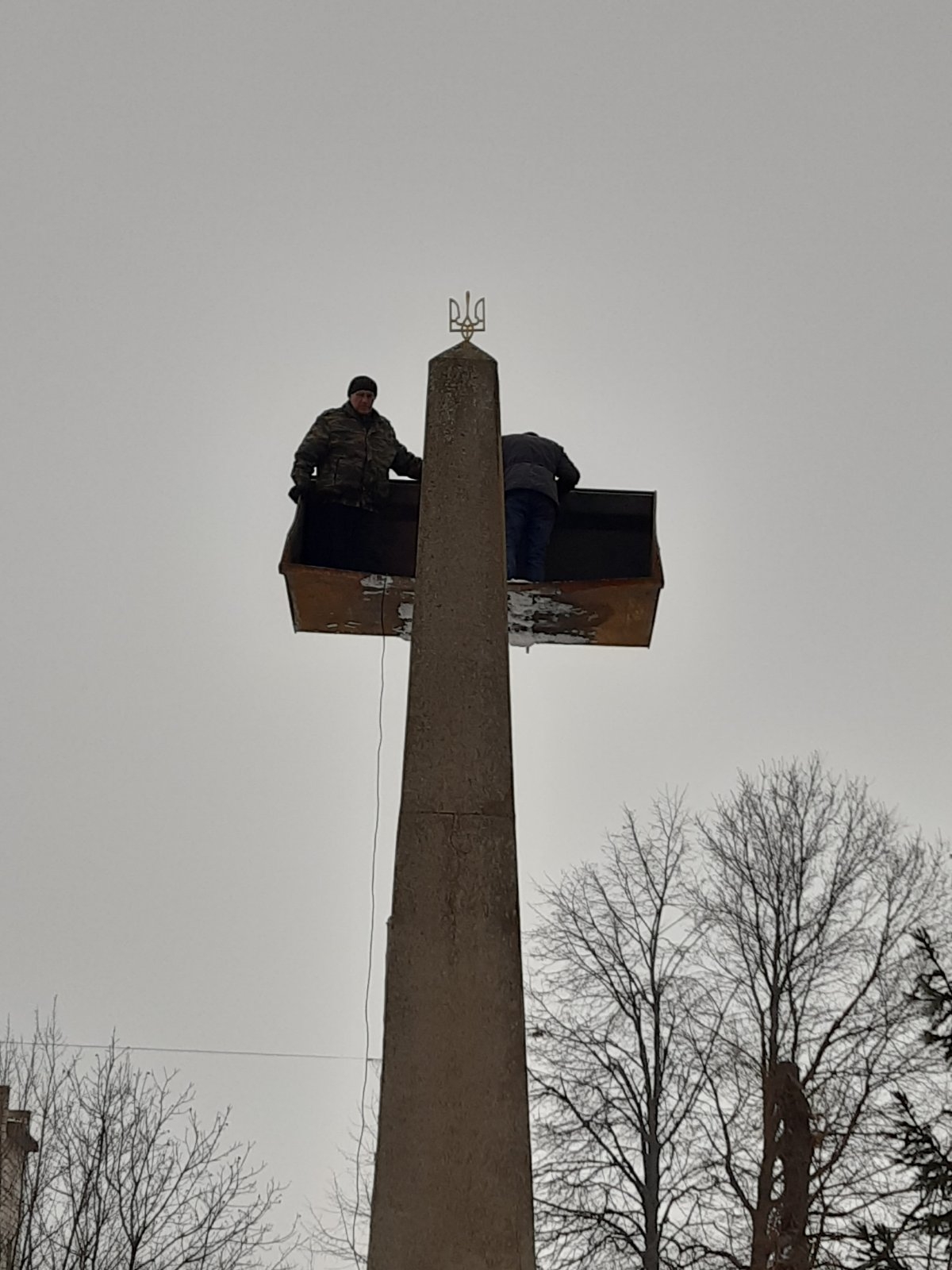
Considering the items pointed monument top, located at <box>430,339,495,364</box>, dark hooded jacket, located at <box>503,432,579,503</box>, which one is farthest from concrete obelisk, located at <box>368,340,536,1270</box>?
dark hooded jacket, located at <box>503,432,579,503</box>

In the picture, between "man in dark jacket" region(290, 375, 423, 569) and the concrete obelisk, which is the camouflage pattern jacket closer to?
"man in dark jacket" region(290, 375, 423, 569)

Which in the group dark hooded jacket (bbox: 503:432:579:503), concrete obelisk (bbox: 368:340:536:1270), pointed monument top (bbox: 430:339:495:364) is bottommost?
concrete obelisk (bbox: 368:340:536:1270)

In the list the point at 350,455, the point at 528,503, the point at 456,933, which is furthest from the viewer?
the point at 528,503

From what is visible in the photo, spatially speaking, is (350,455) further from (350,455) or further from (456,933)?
(456,933)

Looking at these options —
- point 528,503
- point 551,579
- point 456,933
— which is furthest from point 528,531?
point 456,933

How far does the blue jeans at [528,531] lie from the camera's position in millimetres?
9023

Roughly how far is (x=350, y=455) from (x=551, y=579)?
230cm

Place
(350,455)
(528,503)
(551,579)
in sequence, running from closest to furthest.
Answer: (350,455) < (528,503) < (551,579)

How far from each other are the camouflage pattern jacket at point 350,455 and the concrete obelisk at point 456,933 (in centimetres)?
173

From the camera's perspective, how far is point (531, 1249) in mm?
5535

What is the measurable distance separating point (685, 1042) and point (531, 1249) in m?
19.1

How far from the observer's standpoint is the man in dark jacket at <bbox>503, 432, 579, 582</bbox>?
8.99 metres

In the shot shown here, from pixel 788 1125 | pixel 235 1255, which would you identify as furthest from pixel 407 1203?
pixel 235 1255

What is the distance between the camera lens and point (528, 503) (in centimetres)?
904
